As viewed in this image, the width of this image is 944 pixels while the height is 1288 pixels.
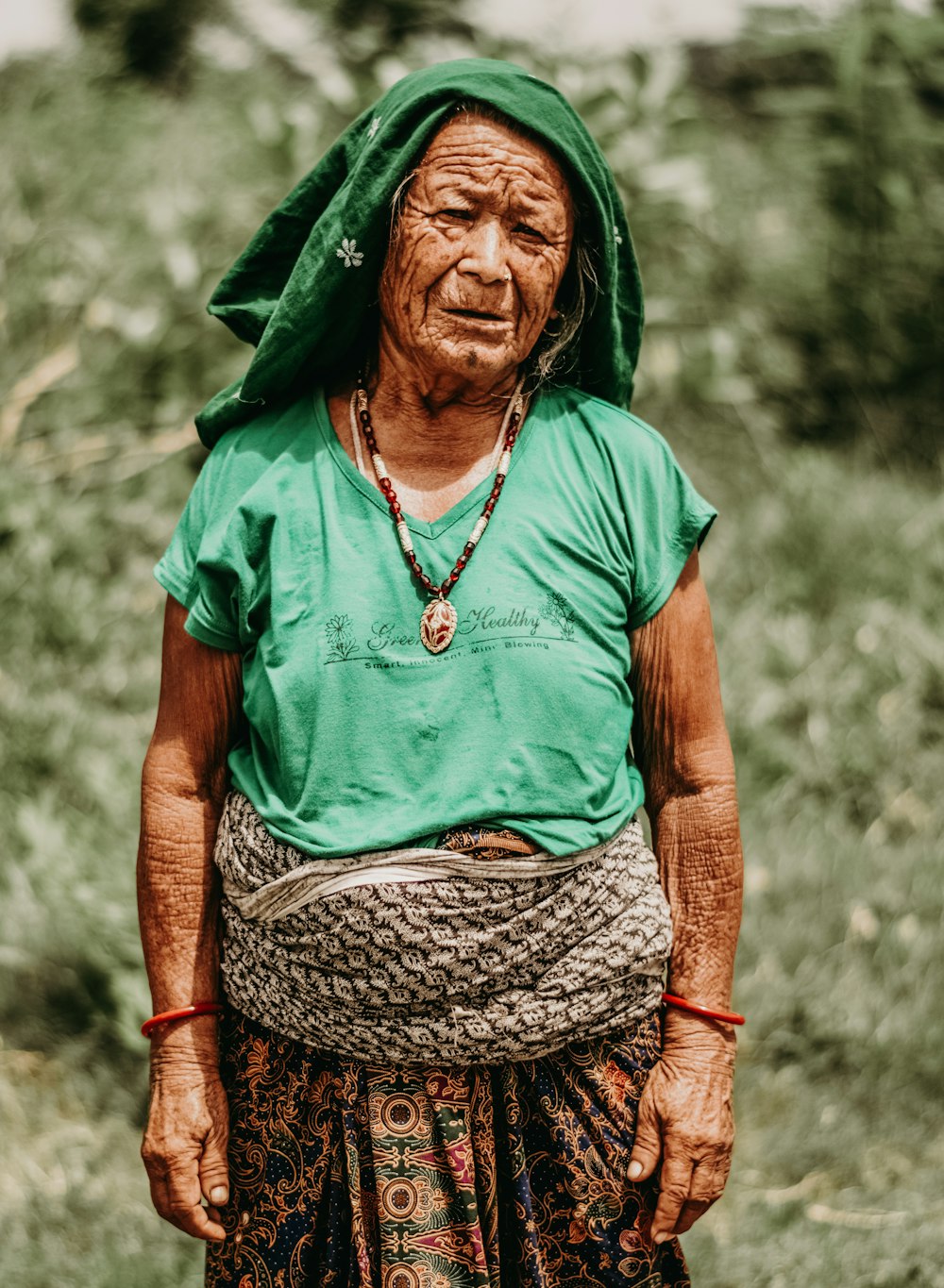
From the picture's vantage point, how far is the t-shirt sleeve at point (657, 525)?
1.90m

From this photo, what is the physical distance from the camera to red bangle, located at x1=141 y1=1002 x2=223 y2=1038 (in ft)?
6.39

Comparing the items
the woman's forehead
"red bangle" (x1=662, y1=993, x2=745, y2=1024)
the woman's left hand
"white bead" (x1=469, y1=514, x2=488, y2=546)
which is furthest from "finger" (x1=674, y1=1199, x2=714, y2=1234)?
the woman's forehead

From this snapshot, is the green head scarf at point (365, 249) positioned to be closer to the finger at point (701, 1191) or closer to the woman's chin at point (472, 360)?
the woman's chin at point (472, 360)

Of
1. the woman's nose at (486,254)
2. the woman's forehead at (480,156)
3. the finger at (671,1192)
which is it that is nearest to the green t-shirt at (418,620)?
the woman's nose at (486,254)

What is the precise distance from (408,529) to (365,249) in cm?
39

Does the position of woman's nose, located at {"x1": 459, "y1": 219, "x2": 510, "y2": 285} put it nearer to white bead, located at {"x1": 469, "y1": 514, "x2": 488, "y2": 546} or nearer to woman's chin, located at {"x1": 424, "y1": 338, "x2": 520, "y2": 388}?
woman's chin, located at {"x1": 424, "y1": 338, "x2": 520, "y2": 388}

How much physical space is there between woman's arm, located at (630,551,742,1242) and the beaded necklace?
286mm

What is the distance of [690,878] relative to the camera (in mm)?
1998

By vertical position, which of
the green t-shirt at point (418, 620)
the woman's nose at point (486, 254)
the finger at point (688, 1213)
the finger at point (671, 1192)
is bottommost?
the finger at point (688, 1213)

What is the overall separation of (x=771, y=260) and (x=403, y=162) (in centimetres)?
397

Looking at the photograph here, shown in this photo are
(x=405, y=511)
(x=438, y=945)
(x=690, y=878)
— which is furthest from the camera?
(x=690, y=878)

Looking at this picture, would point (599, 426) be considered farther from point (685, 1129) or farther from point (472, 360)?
point (685, 1129)

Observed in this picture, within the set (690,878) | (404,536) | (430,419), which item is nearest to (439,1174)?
(690,878)

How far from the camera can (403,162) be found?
182 centimetres
